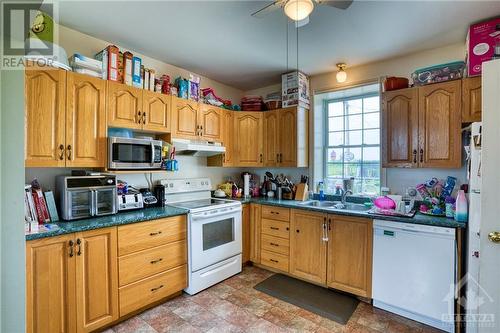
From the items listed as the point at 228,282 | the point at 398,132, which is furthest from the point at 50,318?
the point at 398,132

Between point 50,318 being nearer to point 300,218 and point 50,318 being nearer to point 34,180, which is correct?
point 34,180

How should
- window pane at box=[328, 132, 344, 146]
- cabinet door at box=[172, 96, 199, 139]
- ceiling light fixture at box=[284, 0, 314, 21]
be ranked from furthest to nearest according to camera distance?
1. window pane at box=[328, 132, 344, 146]
2. cabinet door at box=[172, 96, 199, 139]
3. ceiling light fixture at box=[284, 0, 314, 21]

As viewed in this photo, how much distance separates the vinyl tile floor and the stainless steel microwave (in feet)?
4.58

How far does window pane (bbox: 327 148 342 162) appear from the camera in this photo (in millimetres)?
3462

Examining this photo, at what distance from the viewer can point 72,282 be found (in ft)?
6.16

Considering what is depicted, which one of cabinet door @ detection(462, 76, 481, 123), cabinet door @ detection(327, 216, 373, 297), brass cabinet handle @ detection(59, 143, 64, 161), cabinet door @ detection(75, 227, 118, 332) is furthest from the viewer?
cabinet door @ detection(327, 216, 373, 297)

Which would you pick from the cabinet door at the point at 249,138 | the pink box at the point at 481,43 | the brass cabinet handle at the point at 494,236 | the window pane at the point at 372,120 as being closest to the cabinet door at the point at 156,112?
the cabinet door at the point at 249,138

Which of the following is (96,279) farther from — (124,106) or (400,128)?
(400,128)

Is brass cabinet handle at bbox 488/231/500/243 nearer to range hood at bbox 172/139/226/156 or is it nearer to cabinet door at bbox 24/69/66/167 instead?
range hood at bbox 172/139/226/156

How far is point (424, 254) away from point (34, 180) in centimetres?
336

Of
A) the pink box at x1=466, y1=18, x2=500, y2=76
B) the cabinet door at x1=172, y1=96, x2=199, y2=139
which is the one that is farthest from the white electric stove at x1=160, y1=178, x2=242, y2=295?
the pink box at x1=466, y1=18, x2=500, y2=76

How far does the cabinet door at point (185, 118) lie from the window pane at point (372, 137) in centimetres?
218

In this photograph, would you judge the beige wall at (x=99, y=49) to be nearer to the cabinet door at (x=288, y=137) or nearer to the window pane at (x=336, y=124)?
the cabinet door at (x=288, y=137)

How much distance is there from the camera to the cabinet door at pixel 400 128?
2.48 meters
